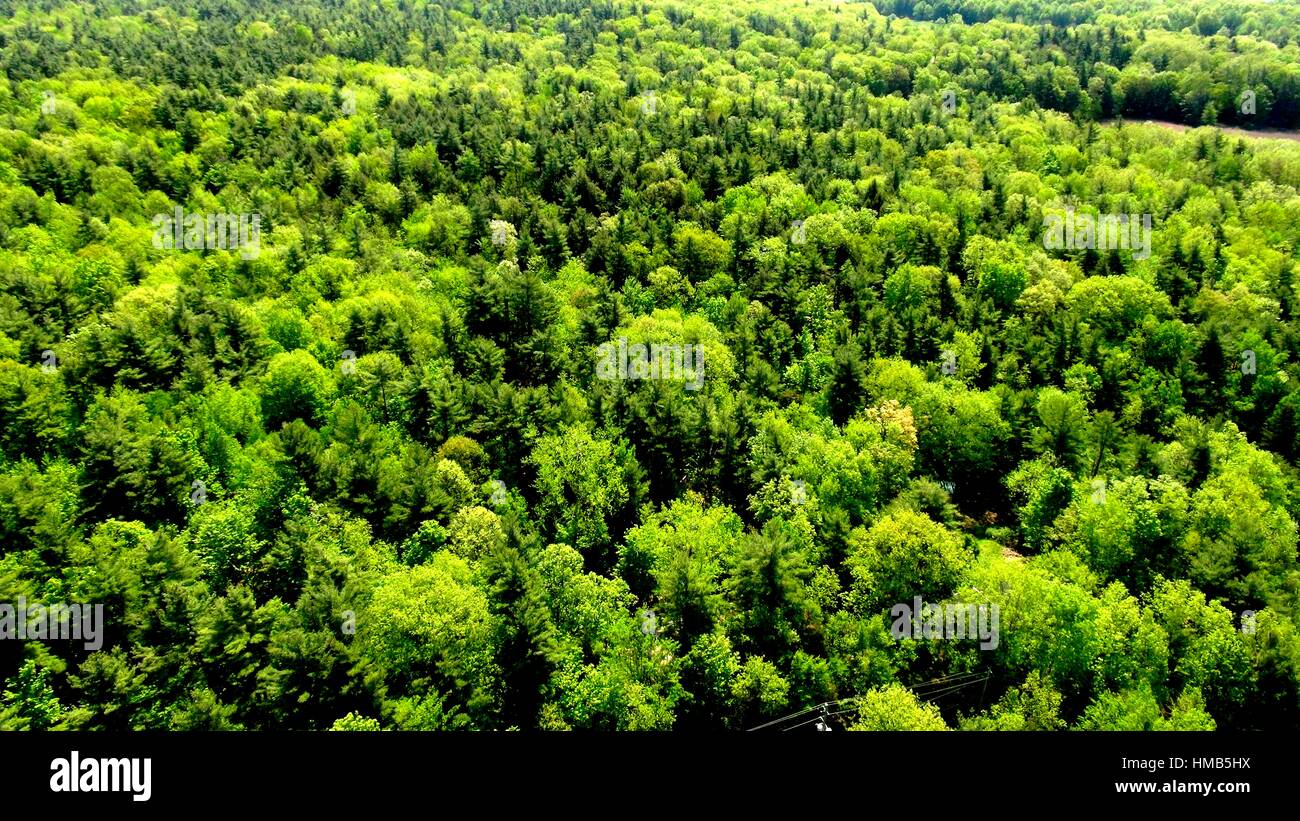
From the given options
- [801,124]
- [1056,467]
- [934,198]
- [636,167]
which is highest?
[801,124]

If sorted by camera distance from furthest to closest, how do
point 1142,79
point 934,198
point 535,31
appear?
point 535,31, point 1142,79, point 934,198

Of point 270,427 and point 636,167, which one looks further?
point 636,167

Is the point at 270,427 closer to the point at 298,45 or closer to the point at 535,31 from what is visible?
the point at 298,45

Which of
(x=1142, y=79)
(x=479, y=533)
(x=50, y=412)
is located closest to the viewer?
(x=479, y=533)

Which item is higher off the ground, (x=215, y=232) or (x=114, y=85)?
(x=114, y=85)

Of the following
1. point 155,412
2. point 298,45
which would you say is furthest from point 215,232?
point 298,45

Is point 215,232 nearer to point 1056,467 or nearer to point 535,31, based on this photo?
point 1056,467

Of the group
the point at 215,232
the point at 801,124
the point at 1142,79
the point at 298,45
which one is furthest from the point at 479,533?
the point at 1142,79
